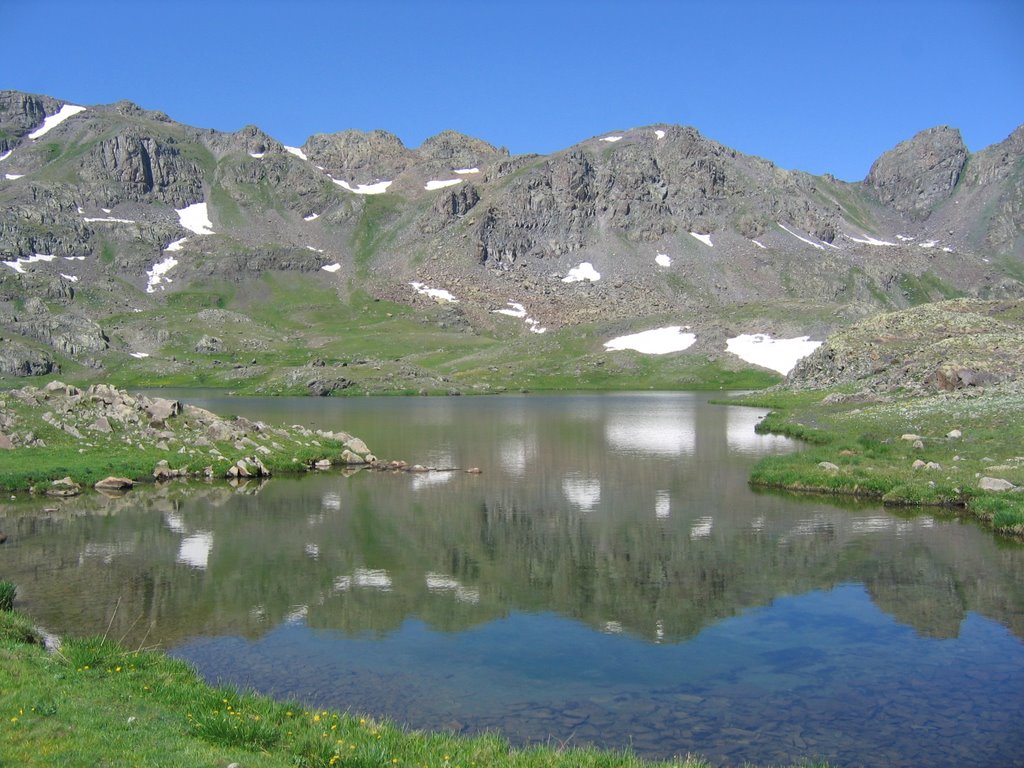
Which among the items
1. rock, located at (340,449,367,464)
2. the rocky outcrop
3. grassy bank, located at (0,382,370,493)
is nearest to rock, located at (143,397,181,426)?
grassy bank, located at (0,382,370,493)

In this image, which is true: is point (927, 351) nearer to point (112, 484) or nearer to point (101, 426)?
point (101, 426)

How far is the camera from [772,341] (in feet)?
628

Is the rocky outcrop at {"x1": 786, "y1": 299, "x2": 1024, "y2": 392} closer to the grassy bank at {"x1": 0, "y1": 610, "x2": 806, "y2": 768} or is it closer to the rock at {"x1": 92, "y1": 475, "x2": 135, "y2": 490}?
the rock at {"x1": 92, "y1": 475, "x2": 135, "y2": 490}

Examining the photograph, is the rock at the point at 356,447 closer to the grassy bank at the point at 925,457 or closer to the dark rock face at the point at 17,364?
the grassy bank at the point at 925,457

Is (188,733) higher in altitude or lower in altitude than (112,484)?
lower

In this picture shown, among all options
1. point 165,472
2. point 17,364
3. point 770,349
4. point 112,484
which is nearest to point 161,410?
point 165,472

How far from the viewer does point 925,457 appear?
4725 cm

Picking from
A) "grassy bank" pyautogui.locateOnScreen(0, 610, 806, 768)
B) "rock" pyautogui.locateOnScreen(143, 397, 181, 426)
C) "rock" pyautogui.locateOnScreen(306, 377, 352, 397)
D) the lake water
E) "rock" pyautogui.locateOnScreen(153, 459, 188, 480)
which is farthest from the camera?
"rock" pyautogui.locateOnScreen(306, 377, 352, 397)

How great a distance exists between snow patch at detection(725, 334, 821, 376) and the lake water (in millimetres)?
141295

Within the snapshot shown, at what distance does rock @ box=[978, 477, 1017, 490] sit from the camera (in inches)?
1470

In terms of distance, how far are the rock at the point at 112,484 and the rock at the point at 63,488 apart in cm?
109

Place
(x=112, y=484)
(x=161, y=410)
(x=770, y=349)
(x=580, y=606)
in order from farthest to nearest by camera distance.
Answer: (x=770, y=349) → (x=161, y=410) → (x=112, y=484) → (x=580, y=606)

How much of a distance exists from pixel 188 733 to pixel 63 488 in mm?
36033

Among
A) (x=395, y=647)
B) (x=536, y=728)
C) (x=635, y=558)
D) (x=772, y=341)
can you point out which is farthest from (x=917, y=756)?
(x=772, y=341)
